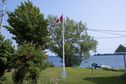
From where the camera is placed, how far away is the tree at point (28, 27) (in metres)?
32.4

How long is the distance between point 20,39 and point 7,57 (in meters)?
7.87

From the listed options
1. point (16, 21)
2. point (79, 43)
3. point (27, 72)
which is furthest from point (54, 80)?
point (79, 43)

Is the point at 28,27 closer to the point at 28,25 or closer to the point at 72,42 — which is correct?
the point at 28,25

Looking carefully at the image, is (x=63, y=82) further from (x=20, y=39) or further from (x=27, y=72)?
(x=20, y=39)

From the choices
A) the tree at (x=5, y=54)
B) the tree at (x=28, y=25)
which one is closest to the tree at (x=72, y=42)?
the tree at (x=28, y=25)

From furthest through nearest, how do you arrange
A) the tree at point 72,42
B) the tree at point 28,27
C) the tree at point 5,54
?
the tree at point 72,42
the tree at point 28,27
the tree at point 5,54

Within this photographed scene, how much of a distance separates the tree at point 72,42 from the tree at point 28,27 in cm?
2235

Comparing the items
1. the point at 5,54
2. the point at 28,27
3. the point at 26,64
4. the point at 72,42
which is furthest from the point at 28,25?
the point at 72,42

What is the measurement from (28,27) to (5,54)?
7.83 m

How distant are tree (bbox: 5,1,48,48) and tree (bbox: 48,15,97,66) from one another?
73.3ft

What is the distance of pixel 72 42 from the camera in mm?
57531

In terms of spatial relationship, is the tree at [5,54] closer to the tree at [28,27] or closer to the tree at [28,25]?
the tree at [28,25]

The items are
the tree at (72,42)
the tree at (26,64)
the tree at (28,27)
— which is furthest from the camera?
the tree at (72,42)

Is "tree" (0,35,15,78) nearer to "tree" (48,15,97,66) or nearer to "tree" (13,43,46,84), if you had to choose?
"tree" (13,43,46,84)
